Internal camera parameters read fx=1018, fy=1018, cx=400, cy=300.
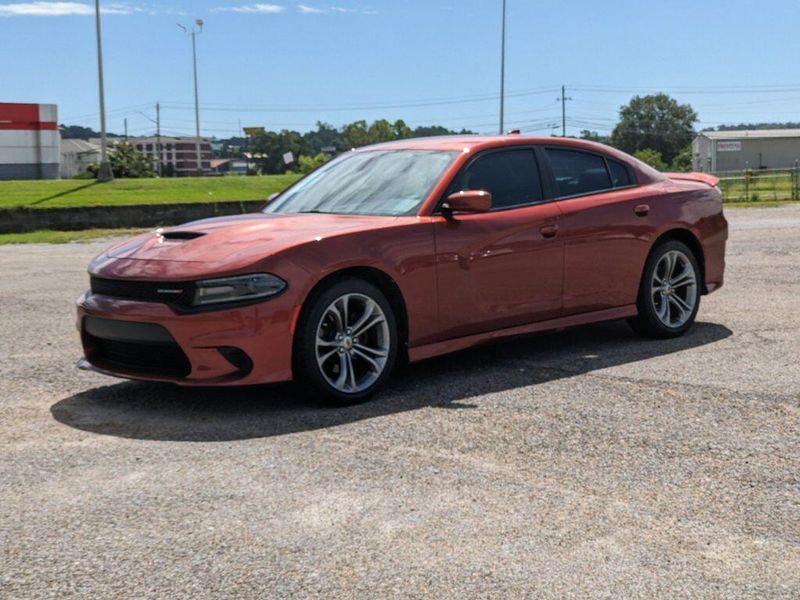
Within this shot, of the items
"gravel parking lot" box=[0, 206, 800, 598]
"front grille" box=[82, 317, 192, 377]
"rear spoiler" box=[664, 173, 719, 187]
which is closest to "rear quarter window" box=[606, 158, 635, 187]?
"rear spoiler" box=[664, 173, 719, 187]

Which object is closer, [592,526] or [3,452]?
[592,526]

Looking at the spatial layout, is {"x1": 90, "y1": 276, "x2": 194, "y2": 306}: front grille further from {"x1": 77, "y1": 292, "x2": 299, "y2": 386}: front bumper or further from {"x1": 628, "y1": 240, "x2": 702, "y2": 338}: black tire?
{"x1": 628, "y1": 240, "x2": 702, "y2": 338}: black tire

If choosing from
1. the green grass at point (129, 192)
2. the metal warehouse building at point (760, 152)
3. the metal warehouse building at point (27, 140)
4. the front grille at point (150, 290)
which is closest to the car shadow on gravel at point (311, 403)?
the front grille at point (150, 290)

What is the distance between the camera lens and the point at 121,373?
5.59 m

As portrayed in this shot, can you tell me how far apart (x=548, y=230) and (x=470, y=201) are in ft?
2.78

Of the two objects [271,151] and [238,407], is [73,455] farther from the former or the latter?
[271,151]

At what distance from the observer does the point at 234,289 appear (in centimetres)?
526

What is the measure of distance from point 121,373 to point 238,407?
67cm

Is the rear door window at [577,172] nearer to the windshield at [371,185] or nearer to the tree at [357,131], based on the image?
the windshield at [371,185]

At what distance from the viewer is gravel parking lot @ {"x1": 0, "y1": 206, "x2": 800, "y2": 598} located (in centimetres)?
331

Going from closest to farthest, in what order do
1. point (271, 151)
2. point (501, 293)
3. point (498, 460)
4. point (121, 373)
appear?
point (498, 460) < point (121, 373) < point (501, 293) < point (271, 151)

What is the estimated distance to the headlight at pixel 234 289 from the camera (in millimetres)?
5242

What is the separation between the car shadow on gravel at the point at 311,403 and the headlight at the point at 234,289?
638 mm

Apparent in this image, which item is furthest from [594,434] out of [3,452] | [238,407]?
[3,452]
